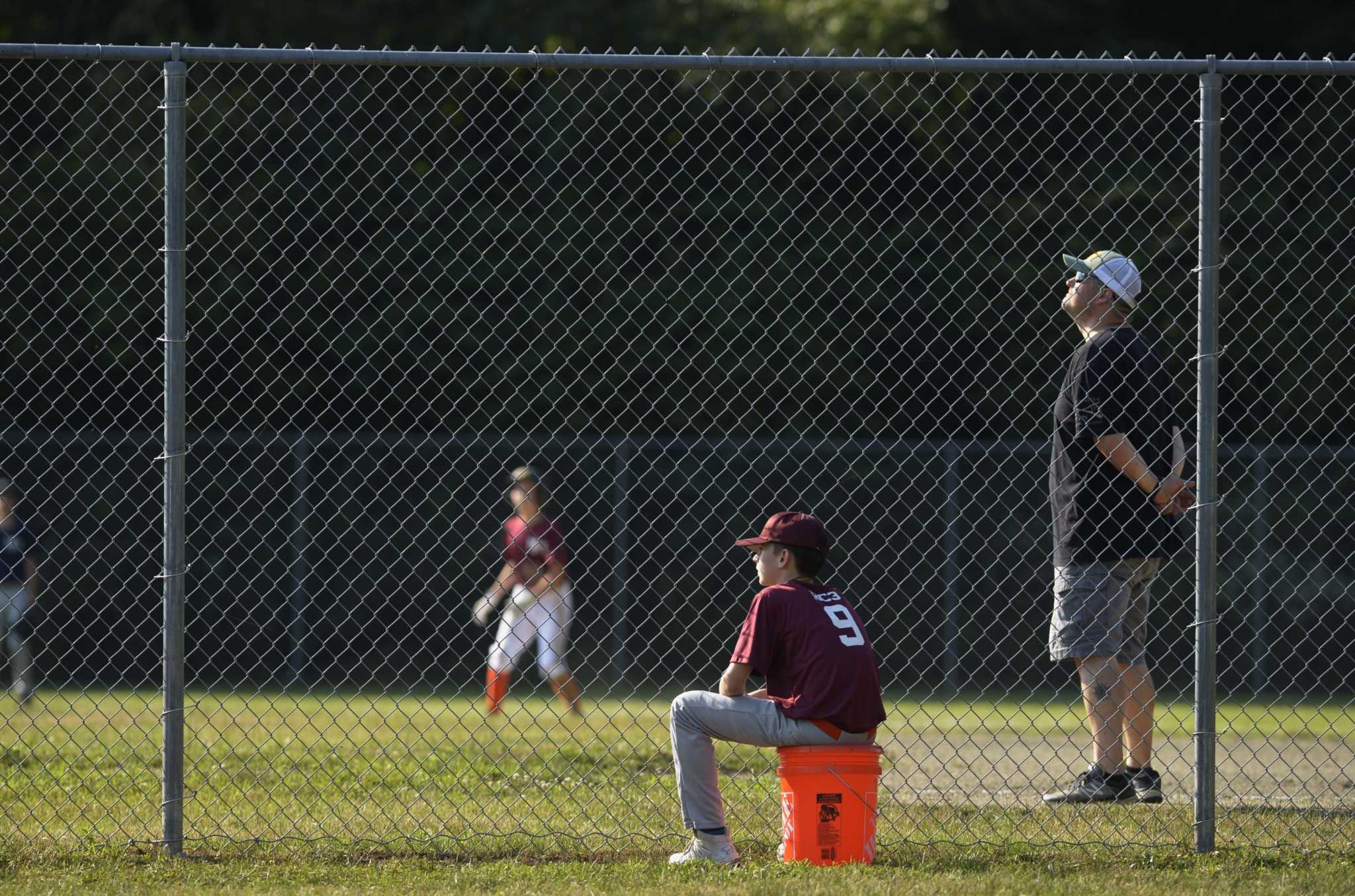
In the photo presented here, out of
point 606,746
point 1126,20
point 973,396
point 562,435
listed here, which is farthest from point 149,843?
point 1126,20

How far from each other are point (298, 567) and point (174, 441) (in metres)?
6.70

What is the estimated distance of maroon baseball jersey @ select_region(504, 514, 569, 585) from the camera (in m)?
9.38

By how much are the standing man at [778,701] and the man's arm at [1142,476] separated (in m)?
1.17

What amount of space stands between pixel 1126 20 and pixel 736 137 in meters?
4.72

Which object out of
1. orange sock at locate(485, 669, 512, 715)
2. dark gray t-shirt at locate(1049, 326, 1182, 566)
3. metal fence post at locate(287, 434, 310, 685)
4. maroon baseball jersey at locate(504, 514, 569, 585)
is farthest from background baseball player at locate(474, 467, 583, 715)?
dark gray t-shirt at locate(1049, 326, 1182, 566)

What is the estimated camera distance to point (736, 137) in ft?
41.9

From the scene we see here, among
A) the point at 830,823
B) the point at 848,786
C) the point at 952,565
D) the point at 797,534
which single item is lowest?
the point at 830,823

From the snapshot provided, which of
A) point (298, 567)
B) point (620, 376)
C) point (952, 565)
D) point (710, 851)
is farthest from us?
point (620, 376)

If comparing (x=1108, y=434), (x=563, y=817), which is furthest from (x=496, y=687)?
(x=1108, y=434)

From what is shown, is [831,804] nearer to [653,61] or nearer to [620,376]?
[653,61]

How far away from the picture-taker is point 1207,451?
177 inches

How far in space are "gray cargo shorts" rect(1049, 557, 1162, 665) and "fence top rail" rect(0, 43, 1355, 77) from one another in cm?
172

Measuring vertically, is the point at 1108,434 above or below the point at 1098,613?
above

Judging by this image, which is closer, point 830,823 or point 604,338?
point 830,823
